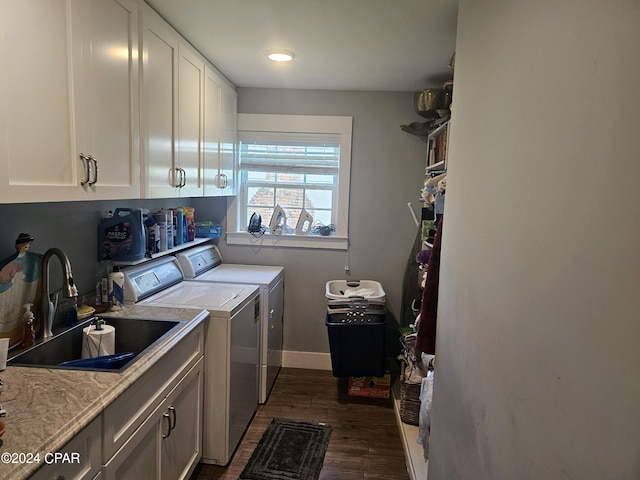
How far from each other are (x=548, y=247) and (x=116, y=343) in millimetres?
1854

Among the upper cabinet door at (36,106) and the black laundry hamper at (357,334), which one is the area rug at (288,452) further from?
the upper cabinet door at (36,106)

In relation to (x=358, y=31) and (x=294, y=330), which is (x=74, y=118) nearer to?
(x=358, y=31)

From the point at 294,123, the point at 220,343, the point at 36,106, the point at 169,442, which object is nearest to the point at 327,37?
the point at 294,123

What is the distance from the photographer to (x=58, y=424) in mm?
1121

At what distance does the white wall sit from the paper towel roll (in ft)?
4.52

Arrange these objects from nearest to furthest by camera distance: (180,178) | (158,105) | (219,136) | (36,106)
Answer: (36,106) → (158,105) → (180,178) → (219,136)

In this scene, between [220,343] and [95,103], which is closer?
[95,103]

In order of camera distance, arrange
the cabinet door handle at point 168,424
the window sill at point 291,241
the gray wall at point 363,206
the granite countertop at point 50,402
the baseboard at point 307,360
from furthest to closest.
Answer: the baseboard at point 307,360, the window sill at point 291,241, the gray wall at point 363,206, the cabinet door handle at point 168,424, the granite countertop at point 50,402

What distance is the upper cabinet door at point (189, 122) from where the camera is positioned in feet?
7.83

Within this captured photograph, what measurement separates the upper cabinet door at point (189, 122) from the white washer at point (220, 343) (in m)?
0.55

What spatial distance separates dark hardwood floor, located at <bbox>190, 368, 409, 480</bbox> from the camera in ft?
7.86

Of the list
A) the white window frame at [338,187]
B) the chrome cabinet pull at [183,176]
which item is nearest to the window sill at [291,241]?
the white window frame at [338,187]

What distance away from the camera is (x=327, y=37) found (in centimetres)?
229

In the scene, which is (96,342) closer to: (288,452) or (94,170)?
(94,170)
